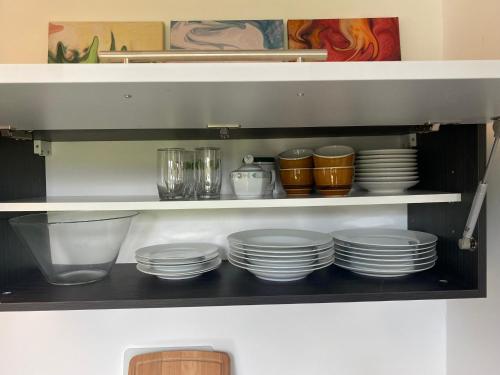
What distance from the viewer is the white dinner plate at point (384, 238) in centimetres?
89

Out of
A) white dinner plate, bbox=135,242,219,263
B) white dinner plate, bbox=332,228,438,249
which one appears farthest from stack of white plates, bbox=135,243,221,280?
white dinner plate, bbox=332,228,438,249

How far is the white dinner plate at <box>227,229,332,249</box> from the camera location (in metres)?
0.93

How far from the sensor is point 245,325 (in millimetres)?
1130

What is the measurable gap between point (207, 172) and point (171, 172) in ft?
0.29

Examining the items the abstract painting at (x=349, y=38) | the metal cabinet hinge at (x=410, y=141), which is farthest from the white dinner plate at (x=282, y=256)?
the abstract painting at (x=349, y=38)

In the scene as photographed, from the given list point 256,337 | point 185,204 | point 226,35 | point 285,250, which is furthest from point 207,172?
point 256,337

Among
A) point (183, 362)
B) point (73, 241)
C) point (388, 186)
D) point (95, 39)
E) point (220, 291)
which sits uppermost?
point (95, 39)

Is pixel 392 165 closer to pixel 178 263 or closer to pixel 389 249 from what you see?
pixel 389 249

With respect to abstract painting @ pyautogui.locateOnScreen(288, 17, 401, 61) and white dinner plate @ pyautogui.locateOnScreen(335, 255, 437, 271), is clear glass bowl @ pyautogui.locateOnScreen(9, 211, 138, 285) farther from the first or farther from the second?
abstract painting @ pyautogui.locateOnScreen(288, 17, 401, 61)

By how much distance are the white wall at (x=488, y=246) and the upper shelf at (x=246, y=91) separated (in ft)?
0.86

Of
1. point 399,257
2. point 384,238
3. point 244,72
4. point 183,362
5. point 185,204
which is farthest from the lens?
point 183,362

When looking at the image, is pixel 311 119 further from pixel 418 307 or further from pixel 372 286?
pixel 418 307

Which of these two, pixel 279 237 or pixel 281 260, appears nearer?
pixel 281 260

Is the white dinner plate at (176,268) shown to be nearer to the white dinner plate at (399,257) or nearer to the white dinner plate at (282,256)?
the white dinner plate at (282,256)
